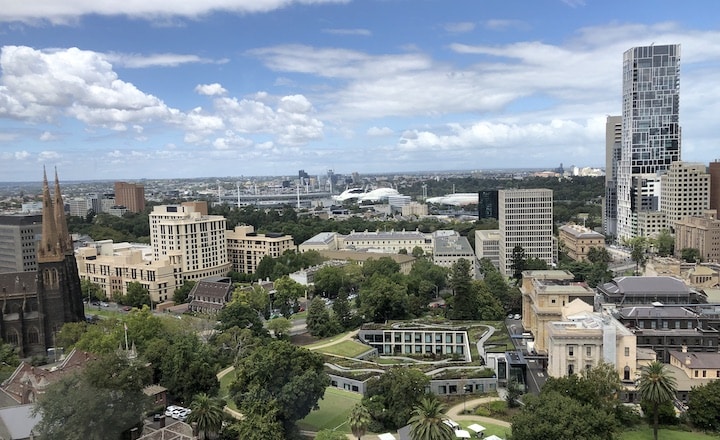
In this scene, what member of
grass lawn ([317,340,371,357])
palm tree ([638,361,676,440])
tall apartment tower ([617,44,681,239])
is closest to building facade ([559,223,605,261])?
tall apartment tower ([617,44,681,239])

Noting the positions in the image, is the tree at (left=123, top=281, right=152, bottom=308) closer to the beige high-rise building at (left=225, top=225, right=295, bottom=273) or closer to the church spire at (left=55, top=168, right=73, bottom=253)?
the church spire at (left=55, top=168, right=73, bottom=253)

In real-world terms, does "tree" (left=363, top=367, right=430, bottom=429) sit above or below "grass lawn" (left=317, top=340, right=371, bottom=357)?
above

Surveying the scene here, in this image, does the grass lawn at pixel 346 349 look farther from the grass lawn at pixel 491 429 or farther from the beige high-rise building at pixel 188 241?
the beige high-rise building at pixel 188 241

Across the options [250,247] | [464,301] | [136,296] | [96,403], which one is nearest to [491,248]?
[464,301]

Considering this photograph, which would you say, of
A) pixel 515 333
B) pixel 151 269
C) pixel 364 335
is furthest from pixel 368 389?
pixel 151 269

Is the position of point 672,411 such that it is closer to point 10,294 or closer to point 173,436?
point 173,436

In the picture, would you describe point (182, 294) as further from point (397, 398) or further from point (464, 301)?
point (397, 398)

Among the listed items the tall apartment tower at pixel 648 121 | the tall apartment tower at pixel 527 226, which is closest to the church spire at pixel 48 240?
the tall apartment tower at pixel 527 226
